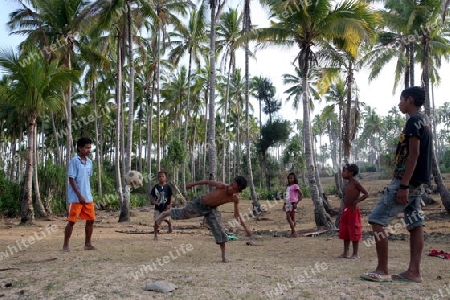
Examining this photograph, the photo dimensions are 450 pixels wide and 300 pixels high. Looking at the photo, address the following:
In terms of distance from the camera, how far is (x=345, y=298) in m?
3.84

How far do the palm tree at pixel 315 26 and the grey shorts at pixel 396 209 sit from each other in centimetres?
727

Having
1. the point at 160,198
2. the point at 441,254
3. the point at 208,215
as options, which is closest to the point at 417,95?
the point at 441,254

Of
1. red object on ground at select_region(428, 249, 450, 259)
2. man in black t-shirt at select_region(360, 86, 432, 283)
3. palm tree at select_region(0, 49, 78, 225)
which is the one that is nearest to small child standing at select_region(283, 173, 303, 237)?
red object on ground at select_region(428, 249, 450, 259)

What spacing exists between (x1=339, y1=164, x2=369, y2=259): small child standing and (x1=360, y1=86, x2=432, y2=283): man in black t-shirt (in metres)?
2.01

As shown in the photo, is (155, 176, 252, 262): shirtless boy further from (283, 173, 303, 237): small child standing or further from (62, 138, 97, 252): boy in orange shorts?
(283, 173, 303, 237): small child standing

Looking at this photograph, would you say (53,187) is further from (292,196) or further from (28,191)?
(292,196)

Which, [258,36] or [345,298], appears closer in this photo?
[345,298]

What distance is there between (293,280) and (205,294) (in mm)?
1179

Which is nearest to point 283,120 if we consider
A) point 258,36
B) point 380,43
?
point 380,43

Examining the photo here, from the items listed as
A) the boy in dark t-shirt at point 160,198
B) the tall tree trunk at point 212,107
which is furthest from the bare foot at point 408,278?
the tall tree trunk at point 212,107

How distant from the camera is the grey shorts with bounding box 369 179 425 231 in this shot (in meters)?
4.35

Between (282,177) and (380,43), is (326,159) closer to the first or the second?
(282,177)

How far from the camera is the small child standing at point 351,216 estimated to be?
21.3ft

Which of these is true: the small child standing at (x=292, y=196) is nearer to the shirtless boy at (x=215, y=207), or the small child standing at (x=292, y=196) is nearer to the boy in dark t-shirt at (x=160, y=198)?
the boy in dark t-shirt at (x=160, y=198)
